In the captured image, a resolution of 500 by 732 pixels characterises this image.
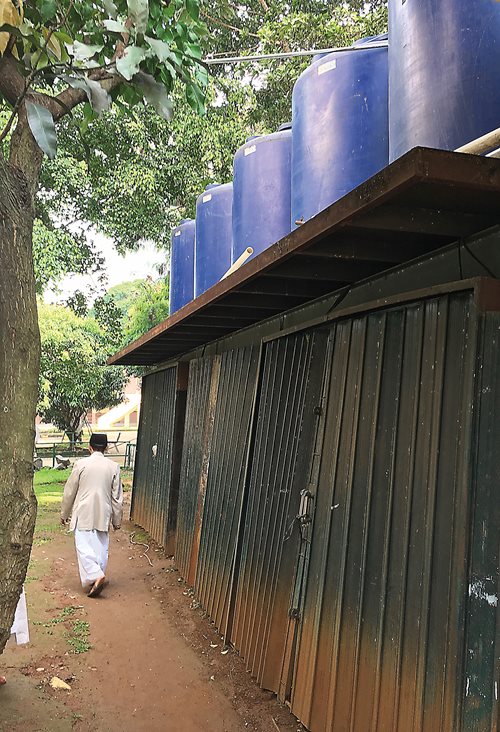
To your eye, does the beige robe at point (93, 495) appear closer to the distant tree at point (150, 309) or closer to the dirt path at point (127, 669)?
the dirt path at point (127, 669)

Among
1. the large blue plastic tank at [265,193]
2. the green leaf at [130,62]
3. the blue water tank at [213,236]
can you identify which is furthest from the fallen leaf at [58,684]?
the green leaf at [130,62]

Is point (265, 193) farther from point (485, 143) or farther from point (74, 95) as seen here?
point (485, 143)

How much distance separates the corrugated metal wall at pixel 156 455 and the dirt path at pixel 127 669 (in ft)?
6.00

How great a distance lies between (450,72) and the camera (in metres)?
2.66

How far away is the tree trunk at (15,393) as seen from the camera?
176cm

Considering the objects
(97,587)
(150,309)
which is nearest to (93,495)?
(97,587)

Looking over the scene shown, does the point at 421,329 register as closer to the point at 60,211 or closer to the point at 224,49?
the point at 224,49

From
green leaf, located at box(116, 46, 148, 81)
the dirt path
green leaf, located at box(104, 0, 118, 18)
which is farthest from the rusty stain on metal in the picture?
green leaf, located at box(116, 46, 148, 81)

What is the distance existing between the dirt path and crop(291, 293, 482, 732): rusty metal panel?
71 cm

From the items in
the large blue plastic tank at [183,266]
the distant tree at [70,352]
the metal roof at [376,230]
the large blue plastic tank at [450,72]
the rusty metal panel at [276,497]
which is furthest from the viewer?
the distant tree at [70,352]

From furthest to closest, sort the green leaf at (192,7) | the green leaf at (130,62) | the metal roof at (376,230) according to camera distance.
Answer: the green leaf at (192,7) < the green leaf at (130,62) < the metal roof at (376,230)

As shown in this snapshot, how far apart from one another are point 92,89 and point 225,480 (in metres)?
4.12

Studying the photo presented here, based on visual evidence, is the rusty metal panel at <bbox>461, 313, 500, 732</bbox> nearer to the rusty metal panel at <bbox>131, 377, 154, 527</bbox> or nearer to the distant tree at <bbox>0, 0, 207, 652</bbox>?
the distant tree at <bbox>0, 0, 207, 652</bbox>

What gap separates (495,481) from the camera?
237cm
